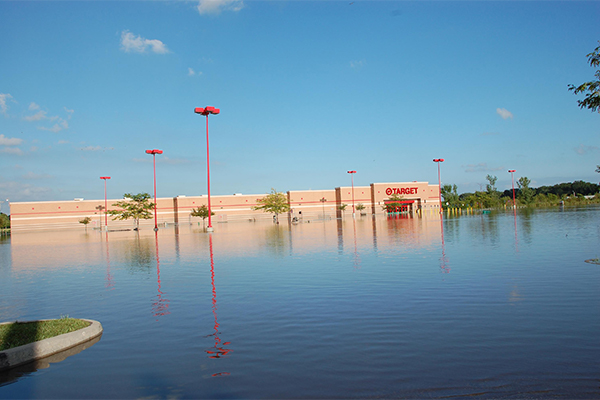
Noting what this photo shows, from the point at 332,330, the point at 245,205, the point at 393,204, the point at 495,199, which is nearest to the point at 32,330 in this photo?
the point at 332,330

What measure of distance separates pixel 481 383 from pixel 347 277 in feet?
25.0

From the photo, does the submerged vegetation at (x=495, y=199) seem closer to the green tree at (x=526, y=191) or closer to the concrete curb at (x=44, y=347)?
the green tree at (x=526, y=191)

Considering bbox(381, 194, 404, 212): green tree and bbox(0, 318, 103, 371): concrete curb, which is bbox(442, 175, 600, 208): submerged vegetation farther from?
bbox(0, 318, 103, 371): concrete curb

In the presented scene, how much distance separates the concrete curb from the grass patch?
0.23 meters

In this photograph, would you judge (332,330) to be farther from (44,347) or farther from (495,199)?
(495,199)

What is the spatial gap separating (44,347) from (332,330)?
176 inches

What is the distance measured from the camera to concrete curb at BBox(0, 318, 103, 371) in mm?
6184

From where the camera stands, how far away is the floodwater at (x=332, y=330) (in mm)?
5117

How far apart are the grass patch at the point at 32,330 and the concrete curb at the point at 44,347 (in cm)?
23

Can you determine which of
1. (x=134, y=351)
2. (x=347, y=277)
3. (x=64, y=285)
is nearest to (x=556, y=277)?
(x=347, y=277)

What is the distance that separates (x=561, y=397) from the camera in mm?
4555

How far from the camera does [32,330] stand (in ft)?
23.9

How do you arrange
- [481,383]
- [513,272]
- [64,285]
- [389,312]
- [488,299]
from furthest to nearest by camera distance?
1. [64,285]
2. [513,272]
3. [488,299]
4. [389,312]
5. [481,383]

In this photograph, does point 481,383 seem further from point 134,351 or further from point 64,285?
point 64,285
